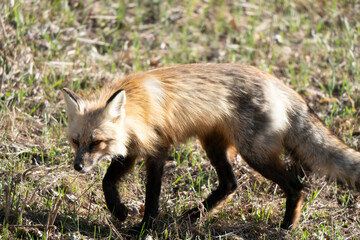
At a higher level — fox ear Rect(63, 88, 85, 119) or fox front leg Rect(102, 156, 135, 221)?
fox ear Rect(63, 88, 85, 119)

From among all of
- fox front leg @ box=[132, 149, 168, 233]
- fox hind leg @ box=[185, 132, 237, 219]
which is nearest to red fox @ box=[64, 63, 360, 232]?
fox front leg @ box=[132, 149, 168, 233]

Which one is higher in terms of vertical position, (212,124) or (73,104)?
(73,104)

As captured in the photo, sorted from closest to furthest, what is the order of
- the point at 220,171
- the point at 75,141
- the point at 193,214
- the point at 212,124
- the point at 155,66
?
1. the point at 75,141
2. the point at 212,124
3. the point at 193,214
4. the point at 220,171
5. the point at 155,66

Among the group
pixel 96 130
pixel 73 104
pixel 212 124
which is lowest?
pixel 212 124

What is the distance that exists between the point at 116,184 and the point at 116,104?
990 mm

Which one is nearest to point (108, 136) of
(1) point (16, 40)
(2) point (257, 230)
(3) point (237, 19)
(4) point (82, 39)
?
(2) point (257, 230)

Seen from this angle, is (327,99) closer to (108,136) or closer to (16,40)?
(108,136)

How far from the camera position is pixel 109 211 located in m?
5.05

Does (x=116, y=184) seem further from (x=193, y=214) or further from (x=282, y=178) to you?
(x=282, y=178)

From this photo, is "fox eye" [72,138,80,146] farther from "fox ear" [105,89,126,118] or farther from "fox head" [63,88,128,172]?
"fox ear" [105,89,126,118]

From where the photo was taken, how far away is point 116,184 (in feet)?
16.3

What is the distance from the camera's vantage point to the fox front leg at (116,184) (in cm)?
487

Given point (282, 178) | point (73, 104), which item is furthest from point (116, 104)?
point (282, 178)

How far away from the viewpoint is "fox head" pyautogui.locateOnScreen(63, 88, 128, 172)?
14.3ft
